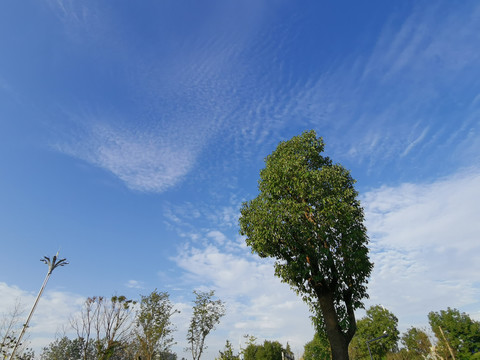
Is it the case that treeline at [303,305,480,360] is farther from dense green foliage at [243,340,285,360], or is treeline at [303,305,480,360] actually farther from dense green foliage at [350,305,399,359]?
dense green foliage at [243,340,285,360]

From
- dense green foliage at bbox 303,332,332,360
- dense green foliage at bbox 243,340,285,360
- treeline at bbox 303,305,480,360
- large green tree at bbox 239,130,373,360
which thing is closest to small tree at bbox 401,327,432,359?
treeline at bbox 303,305,480,360

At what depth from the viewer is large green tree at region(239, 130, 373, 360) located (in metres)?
13.2

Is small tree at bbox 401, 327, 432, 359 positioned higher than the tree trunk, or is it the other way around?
small tree at bbox 401, 327, 432, 359

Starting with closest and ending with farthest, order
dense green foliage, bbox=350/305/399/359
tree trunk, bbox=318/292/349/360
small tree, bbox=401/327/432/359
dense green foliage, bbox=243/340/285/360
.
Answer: tree trunk, bbox=318/292/349/360 < small tree, bbox=401/327/432/359 < dense green foliage, bbox=350/305/399/359 < dense green foliage, bbox=243/340/285/360

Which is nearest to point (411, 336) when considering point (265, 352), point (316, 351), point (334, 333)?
point (316, 351)

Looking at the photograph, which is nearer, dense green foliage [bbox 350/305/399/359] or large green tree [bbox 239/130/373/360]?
large green tree [bbox 239/130/373/360]

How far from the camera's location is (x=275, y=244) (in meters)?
14.3

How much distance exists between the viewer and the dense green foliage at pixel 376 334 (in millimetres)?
54641

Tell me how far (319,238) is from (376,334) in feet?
186

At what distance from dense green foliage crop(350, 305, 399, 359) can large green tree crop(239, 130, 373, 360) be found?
2078 inches

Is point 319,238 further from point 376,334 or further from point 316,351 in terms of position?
point 316,351

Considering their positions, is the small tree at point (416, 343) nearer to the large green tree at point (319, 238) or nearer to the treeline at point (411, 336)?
the treeline at point (411, 336)

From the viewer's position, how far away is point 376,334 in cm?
5578

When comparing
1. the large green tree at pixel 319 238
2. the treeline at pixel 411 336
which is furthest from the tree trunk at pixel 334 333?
the treeline at pixel 411 336
